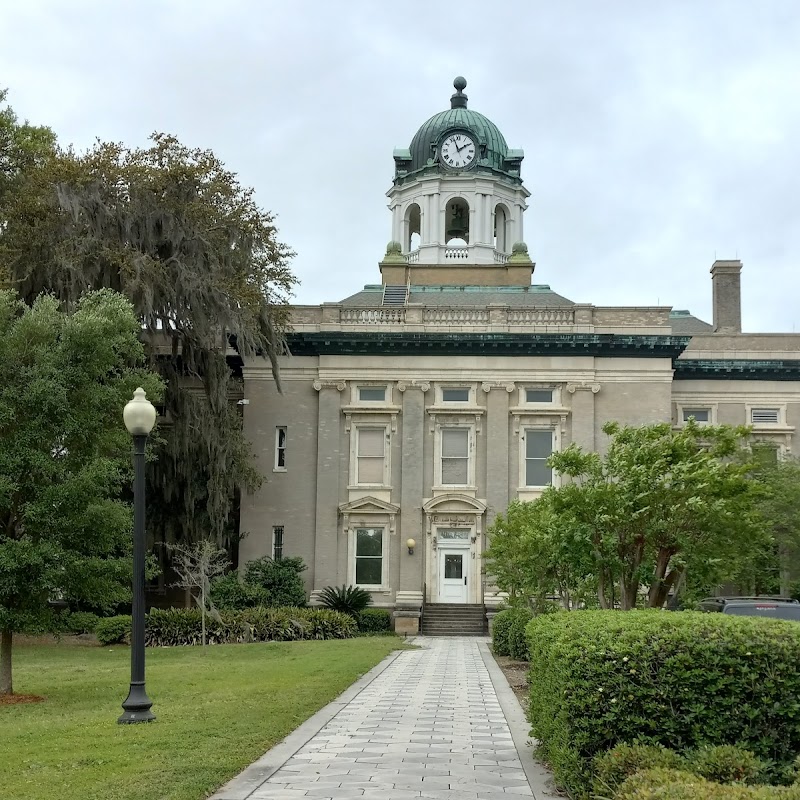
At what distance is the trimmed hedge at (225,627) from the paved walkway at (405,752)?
525 inches

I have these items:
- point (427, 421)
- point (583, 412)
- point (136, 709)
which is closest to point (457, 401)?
point (427, 421)

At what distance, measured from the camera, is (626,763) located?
7.71 metres

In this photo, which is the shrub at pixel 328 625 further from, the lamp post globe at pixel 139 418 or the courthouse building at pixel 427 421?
the lamp post globe at pixel 139 418

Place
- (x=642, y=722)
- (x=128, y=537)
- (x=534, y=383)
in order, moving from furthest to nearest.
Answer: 1. (x=534, y=383)
2. (x=128, y=537)
3. (x=642, y=722)

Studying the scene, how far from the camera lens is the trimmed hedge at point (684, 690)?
7809mm

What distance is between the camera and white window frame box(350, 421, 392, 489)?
39.3m

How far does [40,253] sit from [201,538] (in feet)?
31.4

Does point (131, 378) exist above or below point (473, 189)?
below

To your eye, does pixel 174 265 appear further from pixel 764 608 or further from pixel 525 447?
pixel 764 608

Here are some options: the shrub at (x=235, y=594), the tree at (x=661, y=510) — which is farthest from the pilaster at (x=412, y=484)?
the tree at (x=661, y=510)

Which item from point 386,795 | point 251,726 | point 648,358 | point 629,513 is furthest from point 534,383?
point 386,795

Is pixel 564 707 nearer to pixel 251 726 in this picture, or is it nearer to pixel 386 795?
pixel 386 795

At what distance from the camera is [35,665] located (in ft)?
80.9

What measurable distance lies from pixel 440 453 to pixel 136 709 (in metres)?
26.4
